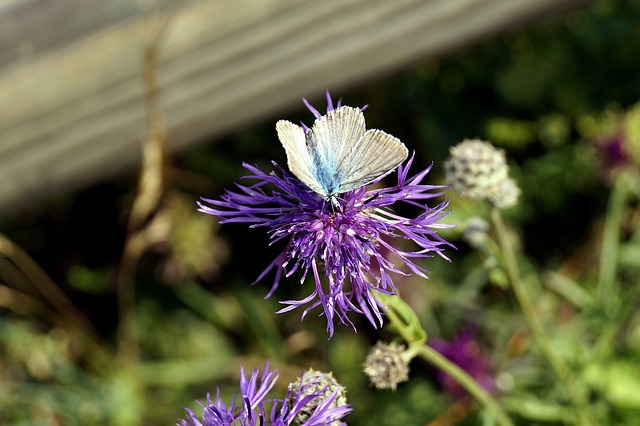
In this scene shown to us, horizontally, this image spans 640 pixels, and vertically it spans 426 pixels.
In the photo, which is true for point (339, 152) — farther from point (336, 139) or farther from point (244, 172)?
point (244, 172)

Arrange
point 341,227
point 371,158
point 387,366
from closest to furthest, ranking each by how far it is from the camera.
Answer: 1. point 371,158
2. point 341,227
3. point 387,366

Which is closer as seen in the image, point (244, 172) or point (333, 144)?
point (333, 144)

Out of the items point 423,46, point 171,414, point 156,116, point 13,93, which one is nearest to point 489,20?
point 423,46

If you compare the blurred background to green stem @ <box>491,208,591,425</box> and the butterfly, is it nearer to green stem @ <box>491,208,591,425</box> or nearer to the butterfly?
green stem @ <box>491,208,591,425</box>

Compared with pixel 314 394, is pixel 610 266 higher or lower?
higher

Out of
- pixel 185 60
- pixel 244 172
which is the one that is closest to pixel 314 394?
pixel 185 60

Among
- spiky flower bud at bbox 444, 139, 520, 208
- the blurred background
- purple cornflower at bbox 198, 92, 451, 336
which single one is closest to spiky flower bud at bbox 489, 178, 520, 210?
spiky flower bud at bbox 444, 139, 520, 208

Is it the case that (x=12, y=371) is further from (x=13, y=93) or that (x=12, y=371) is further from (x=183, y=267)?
(x=13, y=93)

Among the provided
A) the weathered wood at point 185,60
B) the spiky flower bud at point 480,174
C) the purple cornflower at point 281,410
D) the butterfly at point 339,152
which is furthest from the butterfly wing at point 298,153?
the weathered wood at point 185,60
